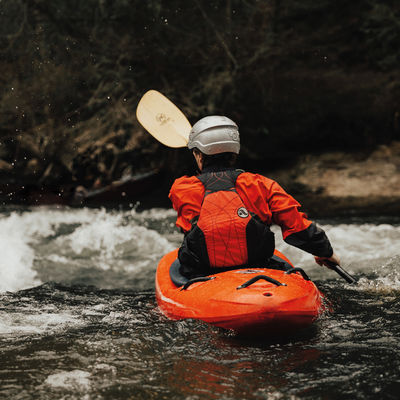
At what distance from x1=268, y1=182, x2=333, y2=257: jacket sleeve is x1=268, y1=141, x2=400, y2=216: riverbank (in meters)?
4.36

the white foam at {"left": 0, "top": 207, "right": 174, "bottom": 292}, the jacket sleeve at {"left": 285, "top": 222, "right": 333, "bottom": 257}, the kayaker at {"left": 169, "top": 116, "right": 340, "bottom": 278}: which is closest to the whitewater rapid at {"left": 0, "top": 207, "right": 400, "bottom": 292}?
the white foam at {"left": 0, "top": 207, "right": 174, "bottom": 292}

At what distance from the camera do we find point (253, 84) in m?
8.61

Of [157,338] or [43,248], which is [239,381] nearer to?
[157,338]

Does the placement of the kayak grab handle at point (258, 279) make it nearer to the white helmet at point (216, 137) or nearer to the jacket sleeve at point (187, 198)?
the jacket sleeve at point (187, 198)

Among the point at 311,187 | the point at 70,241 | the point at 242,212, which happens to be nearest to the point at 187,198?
the point at 242,212

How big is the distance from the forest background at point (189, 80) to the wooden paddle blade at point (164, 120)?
431cm

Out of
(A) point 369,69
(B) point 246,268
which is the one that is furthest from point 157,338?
(A) point 369,69

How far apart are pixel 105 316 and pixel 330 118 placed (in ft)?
21.3

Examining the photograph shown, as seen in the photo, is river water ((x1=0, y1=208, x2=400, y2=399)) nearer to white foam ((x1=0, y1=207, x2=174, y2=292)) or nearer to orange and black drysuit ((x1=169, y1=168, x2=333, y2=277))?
white foam ((x1=0, y1=207, x2=174, y2=292))

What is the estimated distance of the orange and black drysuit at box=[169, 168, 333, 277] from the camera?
102 inches

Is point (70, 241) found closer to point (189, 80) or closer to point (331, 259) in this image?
point (331, 259)

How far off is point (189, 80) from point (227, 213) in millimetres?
6610

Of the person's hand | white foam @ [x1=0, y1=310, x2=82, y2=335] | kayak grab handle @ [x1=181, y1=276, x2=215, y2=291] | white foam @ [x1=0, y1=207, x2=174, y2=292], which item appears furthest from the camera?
white foam @ [x1=0, y1=207, x2=174, y2=292]

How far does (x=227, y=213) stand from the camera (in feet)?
8.45
